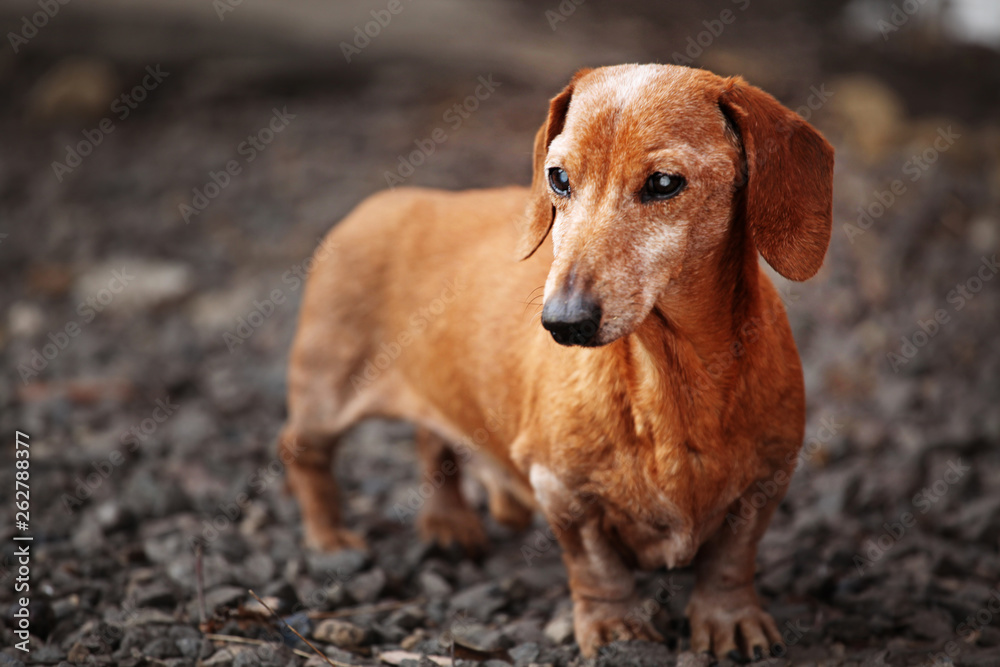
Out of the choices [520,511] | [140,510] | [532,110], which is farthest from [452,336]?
[532,110]

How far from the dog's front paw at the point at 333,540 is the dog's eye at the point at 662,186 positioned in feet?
8.40

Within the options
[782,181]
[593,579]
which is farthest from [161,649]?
[782,181]

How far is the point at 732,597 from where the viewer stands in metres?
3.33

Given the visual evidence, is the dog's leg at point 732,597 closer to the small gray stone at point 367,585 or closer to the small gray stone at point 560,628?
the small gray stone at point 560,628

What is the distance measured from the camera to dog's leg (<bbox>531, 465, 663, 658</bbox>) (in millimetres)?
3242

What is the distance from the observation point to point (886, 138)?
795 centimetres

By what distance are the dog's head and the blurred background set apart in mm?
1483

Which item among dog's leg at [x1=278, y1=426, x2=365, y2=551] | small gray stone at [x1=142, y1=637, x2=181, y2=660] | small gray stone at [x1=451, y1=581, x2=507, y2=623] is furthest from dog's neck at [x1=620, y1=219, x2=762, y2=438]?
dog's leg at [x1=278, y1=426, x2=365, y2=551]

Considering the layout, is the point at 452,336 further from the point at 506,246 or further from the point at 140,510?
the point at 140,510

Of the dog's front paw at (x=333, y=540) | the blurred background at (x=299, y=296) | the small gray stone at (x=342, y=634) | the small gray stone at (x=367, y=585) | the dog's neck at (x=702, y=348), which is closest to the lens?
the dog's neck at (x=702, y=348)

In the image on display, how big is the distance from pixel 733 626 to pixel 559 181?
1.79 meters

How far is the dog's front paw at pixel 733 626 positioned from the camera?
3.25 metres

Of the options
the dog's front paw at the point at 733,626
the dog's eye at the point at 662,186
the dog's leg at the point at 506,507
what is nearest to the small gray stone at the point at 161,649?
the dog's leg at the point at 506,507

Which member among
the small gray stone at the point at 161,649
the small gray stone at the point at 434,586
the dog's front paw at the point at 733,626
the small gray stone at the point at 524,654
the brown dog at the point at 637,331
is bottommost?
the small gray stone at the point at 434,586
